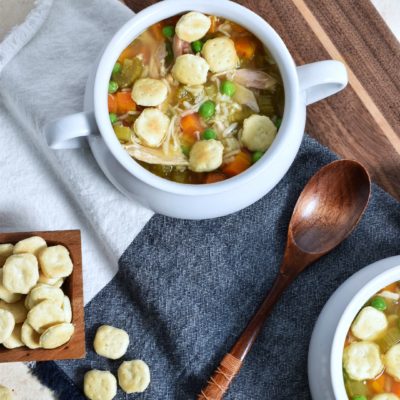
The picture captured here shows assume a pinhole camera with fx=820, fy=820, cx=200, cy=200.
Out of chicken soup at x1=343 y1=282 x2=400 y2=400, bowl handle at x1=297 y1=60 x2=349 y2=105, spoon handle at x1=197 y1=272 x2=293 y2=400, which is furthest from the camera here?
spoon handle at x1=197 y1=272 x2=293 y2=400

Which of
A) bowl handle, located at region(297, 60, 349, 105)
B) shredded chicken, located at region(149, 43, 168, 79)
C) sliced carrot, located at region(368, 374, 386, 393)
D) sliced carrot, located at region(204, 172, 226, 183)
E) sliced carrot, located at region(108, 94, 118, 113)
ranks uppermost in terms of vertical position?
bowl handle, located at region(297, 60, 349, 105)

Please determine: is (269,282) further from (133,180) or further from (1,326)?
(1,326)

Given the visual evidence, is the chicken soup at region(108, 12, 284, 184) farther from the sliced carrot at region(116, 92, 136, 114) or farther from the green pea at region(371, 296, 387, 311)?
the green pea at region(371, 296, 387, 311)

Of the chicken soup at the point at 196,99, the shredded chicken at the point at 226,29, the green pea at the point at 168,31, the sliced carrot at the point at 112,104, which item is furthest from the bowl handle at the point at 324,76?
the sliced carrot at the point at 112,104

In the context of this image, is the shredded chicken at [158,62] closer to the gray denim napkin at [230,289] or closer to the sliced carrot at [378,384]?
the gray denim napkin at [230,289]

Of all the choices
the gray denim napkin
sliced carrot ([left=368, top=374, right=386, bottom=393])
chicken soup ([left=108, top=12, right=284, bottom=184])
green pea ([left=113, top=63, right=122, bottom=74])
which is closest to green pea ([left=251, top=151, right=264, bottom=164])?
chicken soup ([left=108, top=12, right=284, bottom=184])

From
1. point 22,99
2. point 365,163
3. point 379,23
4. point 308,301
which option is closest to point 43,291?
point 22,99
